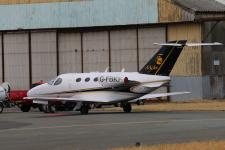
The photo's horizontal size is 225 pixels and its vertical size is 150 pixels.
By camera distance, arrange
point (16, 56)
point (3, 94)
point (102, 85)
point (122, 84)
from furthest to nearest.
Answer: point (16, 56) → point (3, 94) → point (102, 85) → point (122, 84)

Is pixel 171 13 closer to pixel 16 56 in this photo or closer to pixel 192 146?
pixel 16 56

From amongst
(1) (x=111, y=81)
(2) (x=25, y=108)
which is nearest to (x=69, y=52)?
(2) (x=25, y=108)

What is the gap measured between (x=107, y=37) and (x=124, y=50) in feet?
6.84

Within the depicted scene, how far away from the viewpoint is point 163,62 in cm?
4175

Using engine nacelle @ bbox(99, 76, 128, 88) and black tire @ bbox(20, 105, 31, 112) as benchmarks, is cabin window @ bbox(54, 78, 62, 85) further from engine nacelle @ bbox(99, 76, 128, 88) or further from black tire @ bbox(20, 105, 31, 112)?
black tire @ bbox(20, 105, 31, 112)

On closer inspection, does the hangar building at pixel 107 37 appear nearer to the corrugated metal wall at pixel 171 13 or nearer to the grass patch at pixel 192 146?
the corrugated metal wall at pixel 171 13

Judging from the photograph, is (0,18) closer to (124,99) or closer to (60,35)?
(60,35)

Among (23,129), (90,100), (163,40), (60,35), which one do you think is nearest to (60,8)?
(60,35)

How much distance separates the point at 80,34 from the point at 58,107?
1735 cm

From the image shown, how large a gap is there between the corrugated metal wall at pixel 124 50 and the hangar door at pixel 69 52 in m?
3.51

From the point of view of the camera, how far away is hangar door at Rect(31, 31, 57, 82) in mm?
66125

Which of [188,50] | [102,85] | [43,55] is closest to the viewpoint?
[102,85]

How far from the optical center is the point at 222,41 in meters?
64.6

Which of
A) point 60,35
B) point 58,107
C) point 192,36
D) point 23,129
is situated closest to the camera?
point 23,129
